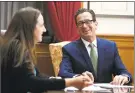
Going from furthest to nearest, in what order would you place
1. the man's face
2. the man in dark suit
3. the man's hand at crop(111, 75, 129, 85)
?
the man's face → the man in dark suit → the man's hand at crop(111, 75, 129, 85)

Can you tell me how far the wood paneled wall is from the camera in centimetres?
408

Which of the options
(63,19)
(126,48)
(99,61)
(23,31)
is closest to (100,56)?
(99,61)

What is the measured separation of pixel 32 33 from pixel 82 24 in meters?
0.97

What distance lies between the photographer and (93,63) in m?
2.42

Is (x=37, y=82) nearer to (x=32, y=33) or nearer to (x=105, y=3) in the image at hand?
(x=32, y=33)

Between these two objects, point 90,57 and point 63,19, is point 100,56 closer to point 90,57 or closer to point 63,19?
point 90,57

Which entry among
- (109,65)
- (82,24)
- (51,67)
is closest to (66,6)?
(51,67)

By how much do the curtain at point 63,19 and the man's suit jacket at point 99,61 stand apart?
58.8 inches

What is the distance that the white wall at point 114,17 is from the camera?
162 inches

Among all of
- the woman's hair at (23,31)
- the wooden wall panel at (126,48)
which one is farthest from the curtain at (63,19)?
the woman's hair at (23,31)

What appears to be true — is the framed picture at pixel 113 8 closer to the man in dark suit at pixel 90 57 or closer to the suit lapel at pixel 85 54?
the man in dark suit at pixel 90 57

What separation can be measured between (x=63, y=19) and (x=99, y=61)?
1.73 m

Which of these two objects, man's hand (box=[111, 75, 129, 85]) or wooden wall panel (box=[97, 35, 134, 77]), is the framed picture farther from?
man's hand (box=[111, 75, 129, 85])

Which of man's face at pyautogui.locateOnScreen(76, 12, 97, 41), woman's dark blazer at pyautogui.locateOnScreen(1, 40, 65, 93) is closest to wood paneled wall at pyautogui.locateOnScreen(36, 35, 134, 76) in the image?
man's face at pyautogui.locateOnScreen(76, 12, 97, 41)
